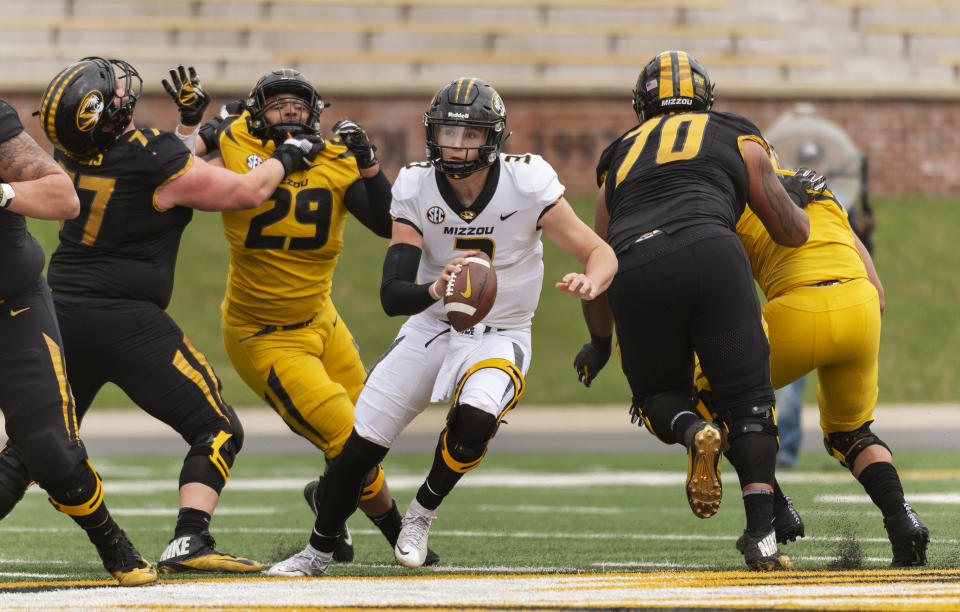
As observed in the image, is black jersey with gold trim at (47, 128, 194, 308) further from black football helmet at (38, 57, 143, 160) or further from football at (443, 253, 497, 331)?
football at (443, 253, 497, 331)

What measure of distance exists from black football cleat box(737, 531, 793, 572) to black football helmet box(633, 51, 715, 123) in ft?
5.37

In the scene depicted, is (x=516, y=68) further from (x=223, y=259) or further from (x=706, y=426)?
(x=706, y=426)

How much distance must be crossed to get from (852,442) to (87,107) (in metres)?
3.04

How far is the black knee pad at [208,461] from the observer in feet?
16.5

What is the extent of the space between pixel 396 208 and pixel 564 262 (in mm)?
12264

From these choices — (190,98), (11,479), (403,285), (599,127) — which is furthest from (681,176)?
(599,127)

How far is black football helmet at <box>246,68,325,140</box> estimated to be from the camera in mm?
5496

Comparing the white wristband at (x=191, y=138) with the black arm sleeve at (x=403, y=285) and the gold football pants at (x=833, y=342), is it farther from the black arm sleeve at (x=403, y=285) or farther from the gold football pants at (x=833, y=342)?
the gold football pants at (x=833, y=342)

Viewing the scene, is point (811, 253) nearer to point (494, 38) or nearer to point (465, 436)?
point (465, 436)

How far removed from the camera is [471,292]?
175 inches

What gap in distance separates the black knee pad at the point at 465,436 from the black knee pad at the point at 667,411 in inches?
22.5

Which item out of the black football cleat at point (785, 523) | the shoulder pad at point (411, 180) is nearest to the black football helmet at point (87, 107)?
the shoulder pad at point (411, 180)

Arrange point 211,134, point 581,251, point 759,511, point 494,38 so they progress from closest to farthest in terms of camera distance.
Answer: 1. point 759,511
2. point 581,251
3. point 211,134
4. point 494,38

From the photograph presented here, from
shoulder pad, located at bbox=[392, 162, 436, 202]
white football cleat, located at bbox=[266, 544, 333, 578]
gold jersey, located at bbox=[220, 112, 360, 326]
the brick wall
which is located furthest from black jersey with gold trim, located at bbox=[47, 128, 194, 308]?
the brick wall
